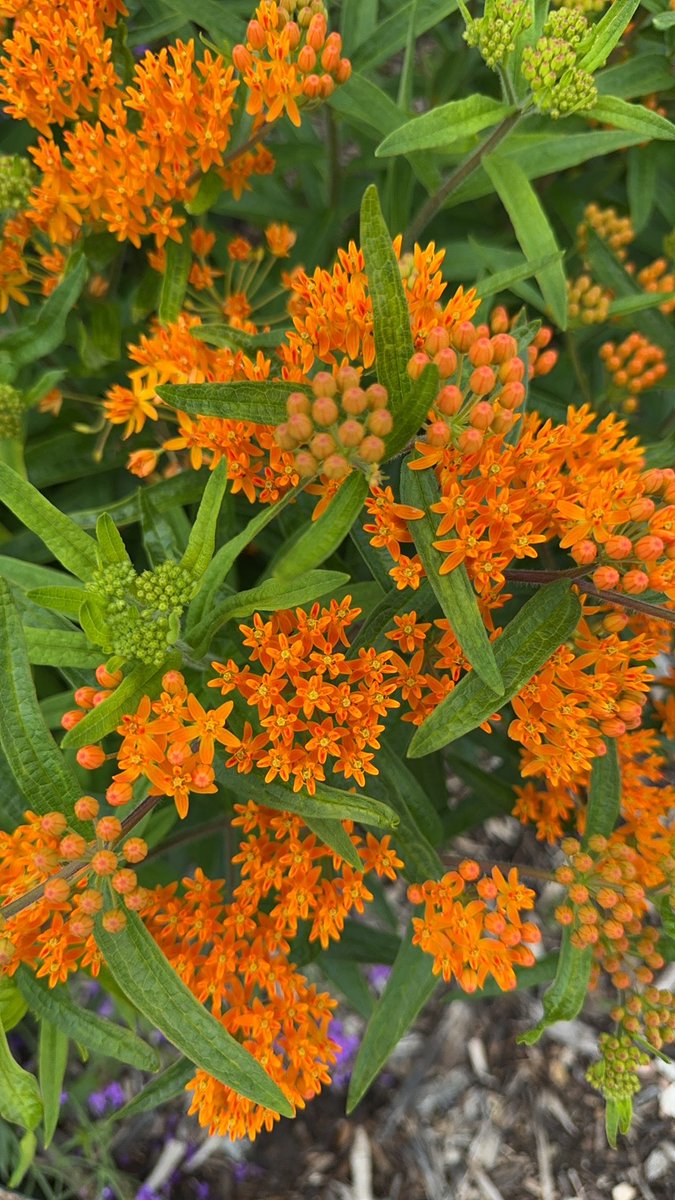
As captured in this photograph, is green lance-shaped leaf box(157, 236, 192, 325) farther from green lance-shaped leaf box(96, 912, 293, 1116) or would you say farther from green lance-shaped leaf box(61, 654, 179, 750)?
green lance-shaped leaf box(96, 912, 293, 1116)

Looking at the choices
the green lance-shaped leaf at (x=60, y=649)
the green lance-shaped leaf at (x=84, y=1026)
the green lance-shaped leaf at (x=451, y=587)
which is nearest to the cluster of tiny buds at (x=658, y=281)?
the green lance-shaped leaf at (x=451, y=587)

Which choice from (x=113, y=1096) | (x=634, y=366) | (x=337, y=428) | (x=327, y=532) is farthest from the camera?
(x=113, y=1096)

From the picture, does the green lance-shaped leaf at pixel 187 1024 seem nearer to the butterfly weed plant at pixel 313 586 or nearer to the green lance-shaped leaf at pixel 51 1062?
the butterfly weed plant at pixel 313 586

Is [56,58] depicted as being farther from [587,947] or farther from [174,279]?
[587,947]

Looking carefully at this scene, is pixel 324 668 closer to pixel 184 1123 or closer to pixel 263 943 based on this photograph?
pixel 263 943

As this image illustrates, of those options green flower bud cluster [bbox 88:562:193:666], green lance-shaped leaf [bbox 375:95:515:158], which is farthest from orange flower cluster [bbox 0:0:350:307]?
green flower bud cluster [bbox 88:562:193:666]

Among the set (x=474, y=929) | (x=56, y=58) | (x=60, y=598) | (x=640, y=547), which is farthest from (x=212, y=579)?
(x=56, y=58)

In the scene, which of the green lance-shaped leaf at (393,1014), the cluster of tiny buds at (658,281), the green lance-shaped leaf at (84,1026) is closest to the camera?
the green lance-shaped leaf at (84,1026)
